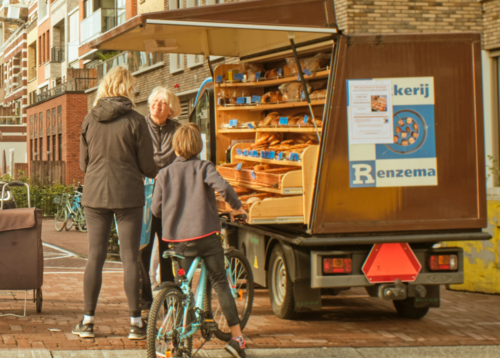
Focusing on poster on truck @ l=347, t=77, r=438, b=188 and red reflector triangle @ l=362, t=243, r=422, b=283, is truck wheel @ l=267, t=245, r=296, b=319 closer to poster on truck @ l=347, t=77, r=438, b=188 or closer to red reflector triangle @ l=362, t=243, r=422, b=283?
red reflector triangle @ l=362, t=243, r=422, b=283

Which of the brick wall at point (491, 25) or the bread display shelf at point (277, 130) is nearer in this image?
the bread display shelf at point (277, 130)

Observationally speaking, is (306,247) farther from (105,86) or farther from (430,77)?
(105,86)

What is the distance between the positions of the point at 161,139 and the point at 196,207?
5.19 ft

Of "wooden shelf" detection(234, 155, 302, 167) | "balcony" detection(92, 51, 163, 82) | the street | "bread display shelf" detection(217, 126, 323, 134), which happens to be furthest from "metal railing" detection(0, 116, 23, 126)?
"wooden shelf" detection(234, 155, 302, 167)

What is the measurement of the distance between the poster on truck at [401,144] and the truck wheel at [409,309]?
1427 millimetres

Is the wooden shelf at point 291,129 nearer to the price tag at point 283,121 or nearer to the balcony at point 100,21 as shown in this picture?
the price tag at point 283,121

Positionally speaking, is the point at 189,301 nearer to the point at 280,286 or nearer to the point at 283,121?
the point at 280,286

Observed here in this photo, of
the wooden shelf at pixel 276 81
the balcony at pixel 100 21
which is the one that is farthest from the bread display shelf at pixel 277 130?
the balcony at pixel 100 21

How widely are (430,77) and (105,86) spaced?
8.58 feet

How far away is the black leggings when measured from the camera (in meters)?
5.62

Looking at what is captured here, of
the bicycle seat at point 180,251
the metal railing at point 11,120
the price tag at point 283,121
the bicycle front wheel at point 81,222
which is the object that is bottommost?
the bicycle front wheel at point 81,222

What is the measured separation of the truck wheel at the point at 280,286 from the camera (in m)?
6.50

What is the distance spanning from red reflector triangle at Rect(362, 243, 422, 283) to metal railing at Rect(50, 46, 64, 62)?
137 feet

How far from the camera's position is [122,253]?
5648 mm
